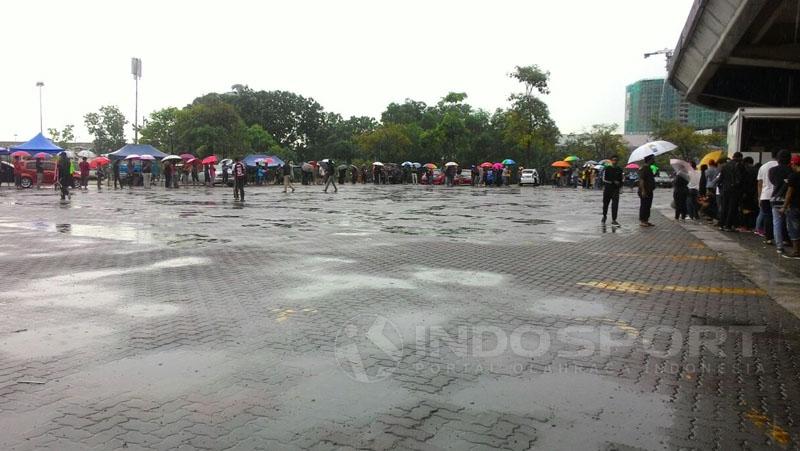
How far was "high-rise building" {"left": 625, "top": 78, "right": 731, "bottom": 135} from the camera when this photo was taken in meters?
81.1

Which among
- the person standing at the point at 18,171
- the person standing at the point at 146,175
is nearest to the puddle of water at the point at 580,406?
the person standing at the point at 18,171

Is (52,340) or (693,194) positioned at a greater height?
(693,194)

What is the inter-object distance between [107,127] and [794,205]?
78545 millimetres

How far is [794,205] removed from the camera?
972 cm

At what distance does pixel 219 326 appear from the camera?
17.6ft

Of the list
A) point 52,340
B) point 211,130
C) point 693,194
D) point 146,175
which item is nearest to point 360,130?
point 211,130

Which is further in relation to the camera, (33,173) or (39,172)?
(33,173)

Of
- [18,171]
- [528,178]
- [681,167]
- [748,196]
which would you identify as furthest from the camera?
[528,178]

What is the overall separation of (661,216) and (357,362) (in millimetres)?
17220

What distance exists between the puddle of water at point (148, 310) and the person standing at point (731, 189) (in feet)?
41.9

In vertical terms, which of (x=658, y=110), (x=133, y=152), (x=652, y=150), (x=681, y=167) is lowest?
(x=681, y=167)

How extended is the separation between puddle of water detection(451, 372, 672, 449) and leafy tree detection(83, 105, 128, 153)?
79930 mm

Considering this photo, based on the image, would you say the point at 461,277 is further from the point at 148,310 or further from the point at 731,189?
the point at 731,189

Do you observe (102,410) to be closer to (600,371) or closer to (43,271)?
(600,371)
